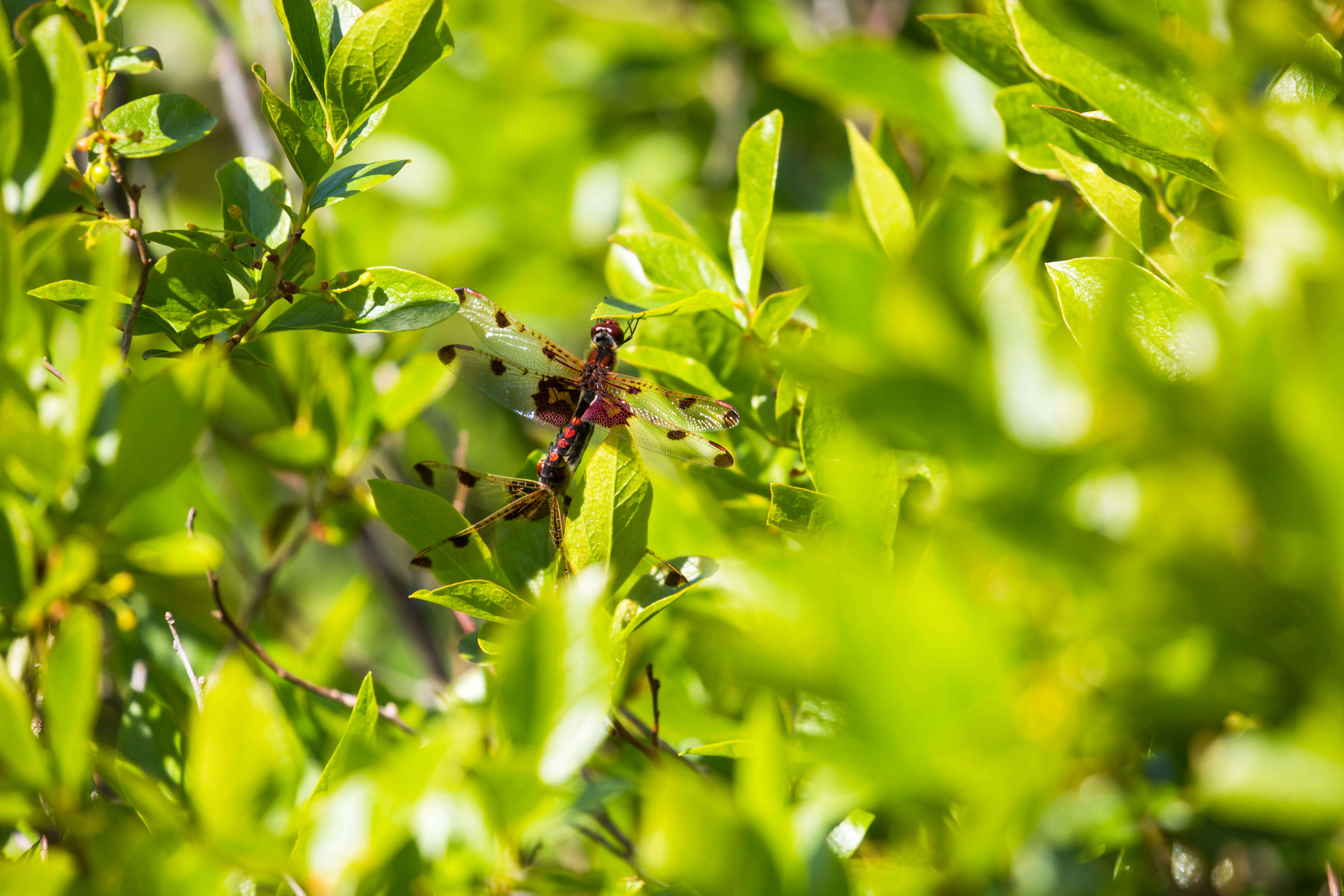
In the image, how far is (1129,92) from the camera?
27.4 inches

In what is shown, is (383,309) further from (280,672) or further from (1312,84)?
(1312,84)

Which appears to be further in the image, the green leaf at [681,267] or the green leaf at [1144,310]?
the green leaf at [681,267]

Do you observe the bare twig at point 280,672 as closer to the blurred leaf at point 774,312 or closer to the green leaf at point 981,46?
the blurred leaf at point 774,312

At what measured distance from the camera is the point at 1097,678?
402mm

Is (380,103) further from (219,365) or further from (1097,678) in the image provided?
(1097,678)

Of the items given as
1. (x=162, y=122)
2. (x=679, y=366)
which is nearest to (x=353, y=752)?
(x=679, y=366)

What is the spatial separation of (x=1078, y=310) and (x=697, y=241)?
→ 0.51 m

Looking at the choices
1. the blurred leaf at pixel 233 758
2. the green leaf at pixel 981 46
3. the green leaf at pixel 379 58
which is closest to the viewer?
the blurred leaf at pixel 233 758

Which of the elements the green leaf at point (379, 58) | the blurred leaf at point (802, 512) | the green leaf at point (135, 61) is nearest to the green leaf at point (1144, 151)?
the blurred leaf at point (802, 512)

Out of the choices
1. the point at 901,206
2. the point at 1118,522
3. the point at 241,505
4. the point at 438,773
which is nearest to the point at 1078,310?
the point at 1118,522

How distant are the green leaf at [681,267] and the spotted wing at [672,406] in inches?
4.6

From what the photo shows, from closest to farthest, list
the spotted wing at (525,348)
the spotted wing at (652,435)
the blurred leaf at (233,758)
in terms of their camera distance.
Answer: the blurred leaf at (233,758), the spotted wing at (652,435), the spotted wing at (525,348)

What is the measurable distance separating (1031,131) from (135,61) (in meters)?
0.85

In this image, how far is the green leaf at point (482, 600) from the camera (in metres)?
0.67
